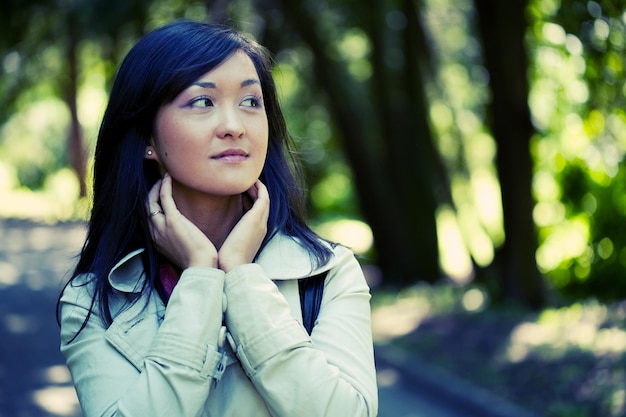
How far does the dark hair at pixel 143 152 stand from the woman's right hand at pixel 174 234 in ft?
0.14

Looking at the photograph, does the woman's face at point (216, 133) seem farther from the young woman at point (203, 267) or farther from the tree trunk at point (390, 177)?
the tree trunk at point (390, 177)

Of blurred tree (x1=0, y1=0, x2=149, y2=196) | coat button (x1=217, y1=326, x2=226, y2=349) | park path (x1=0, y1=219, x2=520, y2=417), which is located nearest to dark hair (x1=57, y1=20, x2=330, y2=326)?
coat button (x1=217, y1=326, x2=226, y2=349)

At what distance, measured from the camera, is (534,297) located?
1117 centimetres

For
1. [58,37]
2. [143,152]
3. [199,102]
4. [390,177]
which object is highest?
[58,37]

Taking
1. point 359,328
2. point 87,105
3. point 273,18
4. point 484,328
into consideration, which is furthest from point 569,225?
point 87,105

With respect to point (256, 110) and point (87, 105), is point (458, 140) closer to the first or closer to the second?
point (256, 110)

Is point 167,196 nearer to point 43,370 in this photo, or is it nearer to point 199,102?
point 199,102

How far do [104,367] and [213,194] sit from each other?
0.54 m

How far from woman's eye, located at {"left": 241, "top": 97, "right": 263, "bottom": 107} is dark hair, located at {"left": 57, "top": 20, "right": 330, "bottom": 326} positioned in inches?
4.8

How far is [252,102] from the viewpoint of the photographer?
2.51 meters

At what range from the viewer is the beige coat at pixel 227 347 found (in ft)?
7.30

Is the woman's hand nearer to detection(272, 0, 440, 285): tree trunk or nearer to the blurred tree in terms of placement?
the blurred tree

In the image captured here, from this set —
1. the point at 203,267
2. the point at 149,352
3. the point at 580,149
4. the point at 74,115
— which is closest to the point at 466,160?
the point at 580,149

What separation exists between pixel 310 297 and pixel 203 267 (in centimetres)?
31
